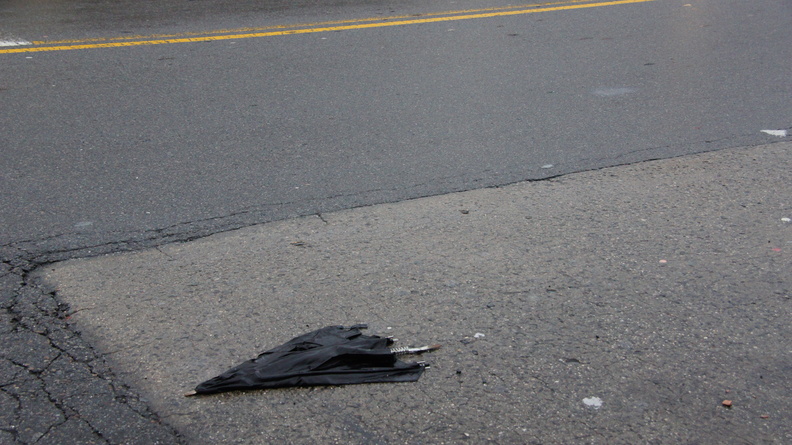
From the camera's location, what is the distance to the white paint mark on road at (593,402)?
9.51 feet

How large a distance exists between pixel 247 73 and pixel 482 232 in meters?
3.89

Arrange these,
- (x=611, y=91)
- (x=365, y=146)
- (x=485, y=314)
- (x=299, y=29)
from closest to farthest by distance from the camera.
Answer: (x=485, y=314), (x=365, y=146), (x=611, y=91), (x=299, y=29)

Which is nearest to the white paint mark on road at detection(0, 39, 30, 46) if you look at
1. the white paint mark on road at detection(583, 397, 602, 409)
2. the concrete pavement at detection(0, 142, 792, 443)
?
the concrete pavement at detection(0, 142, 792, 443)

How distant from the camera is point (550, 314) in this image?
11.4 feet

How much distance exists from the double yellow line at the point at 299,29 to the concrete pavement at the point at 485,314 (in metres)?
5.01

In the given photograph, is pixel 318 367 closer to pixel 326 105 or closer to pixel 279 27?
pixel 326 105

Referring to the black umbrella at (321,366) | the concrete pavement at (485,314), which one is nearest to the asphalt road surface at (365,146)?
the concrete pavement at (485,314)

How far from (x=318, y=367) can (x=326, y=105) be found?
377 cm

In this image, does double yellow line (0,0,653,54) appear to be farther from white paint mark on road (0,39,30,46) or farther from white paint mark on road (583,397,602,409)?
white paint mark on road (583,397,602,409)

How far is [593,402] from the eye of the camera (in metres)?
2.91

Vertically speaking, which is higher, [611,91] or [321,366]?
[321,366]

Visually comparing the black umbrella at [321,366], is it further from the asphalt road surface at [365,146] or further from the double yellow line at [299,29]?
the double yellow line at [299,29]

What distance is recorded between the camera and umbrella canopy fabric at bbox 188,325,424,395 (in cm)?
299

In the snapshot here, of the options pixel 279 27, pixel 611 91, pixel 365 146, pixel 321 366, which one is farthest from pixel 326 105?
pixel 321 366
